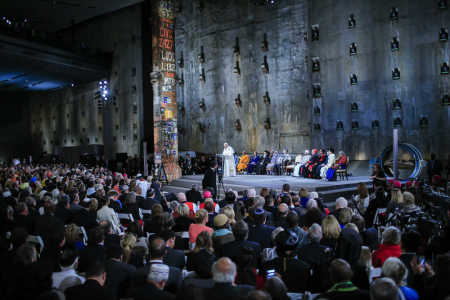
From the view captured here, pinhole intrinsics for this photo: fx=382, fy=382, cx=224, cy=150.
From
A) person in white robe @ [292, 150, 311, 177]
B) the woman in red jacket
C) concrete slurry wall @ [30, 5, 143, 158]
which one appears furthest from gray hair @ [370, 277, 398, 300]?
concrete slurry wall @ [30, 5, 143, 158]

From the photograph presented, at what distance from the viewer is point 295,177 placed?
16.1 meters

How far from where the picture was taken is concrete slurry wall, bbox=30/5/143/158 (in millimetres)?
26672

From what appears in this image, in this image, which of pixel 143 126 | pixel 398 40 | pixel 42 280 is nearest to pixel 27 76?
pixel 143 126

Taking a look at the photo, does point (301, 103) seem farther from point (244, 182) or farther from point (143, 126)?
point (143, 126)

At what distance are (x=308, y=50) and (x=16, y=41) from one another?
634 inches

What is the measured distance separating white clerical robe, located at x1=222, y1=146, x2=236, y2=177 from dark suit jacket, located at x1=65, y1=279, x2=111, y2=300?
1380cm

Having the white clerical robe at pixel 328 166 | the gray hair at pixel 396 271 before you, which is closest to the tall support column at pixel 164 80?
the white clerical robe at pixel 328 166

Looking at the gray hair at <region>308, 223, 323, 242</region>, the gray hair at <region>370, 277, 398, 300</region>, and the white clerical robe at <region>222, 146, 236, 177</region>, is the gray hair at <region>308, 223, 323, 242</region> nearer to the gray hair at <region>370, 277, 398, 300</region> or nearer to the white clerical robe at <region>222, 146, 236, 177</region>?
the gray hair at <region>370, 277, 398, 300</region>

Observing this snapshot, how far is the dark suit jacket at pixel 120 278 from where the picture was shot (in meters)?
4.06

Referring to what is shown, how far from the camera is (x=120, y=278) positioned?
4.09m

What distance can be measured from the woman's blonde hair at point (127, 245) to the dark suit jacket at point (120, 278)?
0.47 metres

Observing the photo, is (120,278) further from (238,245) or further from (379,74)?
(379,74)

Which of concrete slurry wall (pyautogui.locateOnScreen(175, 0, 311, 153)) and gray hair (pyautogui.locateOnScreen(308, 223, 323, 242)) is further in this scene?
concrete slurry wall (pyautogui.locateOnScreen(175, 0, 311, 153))

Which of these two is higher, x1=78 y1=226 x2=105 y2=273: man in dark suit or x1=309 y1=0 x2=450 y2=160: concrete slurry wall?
x1=309 y1=0 x2=450 y2=160: concrete slurry wall
